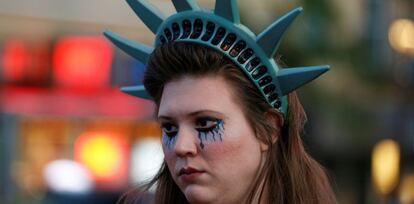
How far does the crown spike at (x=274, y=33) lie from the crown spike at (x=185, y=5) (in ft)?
0.68

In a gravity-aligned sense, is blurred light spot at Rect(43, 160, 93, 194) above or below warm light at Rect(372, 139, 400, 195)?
below

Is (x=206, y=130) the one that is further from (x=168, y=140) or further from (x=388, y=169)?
(x=388, y=169)

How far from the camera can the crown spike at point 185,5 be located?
275 cm

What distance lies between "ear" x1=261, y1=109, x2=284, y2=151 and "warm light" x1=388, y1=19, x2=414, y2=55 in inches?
765

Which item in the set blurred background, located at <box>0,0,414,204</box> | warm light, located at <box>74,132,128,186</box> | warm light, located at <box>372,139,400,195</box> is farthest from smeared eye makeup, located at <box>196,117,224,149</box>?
warm light, located at <box>74,132,128,186</box>

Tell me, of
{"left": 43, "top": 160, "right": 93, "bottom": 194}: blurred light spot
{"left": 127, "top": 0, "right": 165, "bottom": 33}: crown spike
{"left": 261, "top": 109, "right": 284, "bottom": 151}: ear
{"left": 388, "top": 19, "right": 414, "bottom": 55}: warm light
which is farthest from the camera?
{"left": 388, "top": 19, "right": 414, "bottom": 55}: warm light

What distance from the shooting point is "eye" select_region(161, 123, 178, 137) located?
8.88ft

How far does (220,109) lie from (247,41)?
199 millimetres

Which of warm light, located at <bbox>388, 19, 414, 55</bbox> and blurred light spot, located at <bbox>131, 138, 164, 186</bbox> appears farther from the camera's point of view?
warm light, located at <bbox>388, 19, 414, 55</bbox>

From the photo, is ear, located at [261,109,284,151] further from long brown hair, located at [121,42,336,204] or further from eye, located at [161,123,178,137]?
eye, located at [161,123,178,137]

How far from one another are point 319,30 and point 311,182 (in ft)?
45.6

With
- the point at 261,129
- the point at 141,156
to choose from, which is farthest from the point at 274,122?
the point at 141,156

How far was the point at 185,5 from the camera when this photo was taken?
2764 millimetres

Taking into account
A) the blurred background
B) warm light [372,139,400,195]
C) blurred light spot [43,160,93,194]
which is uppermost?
the blurred background
